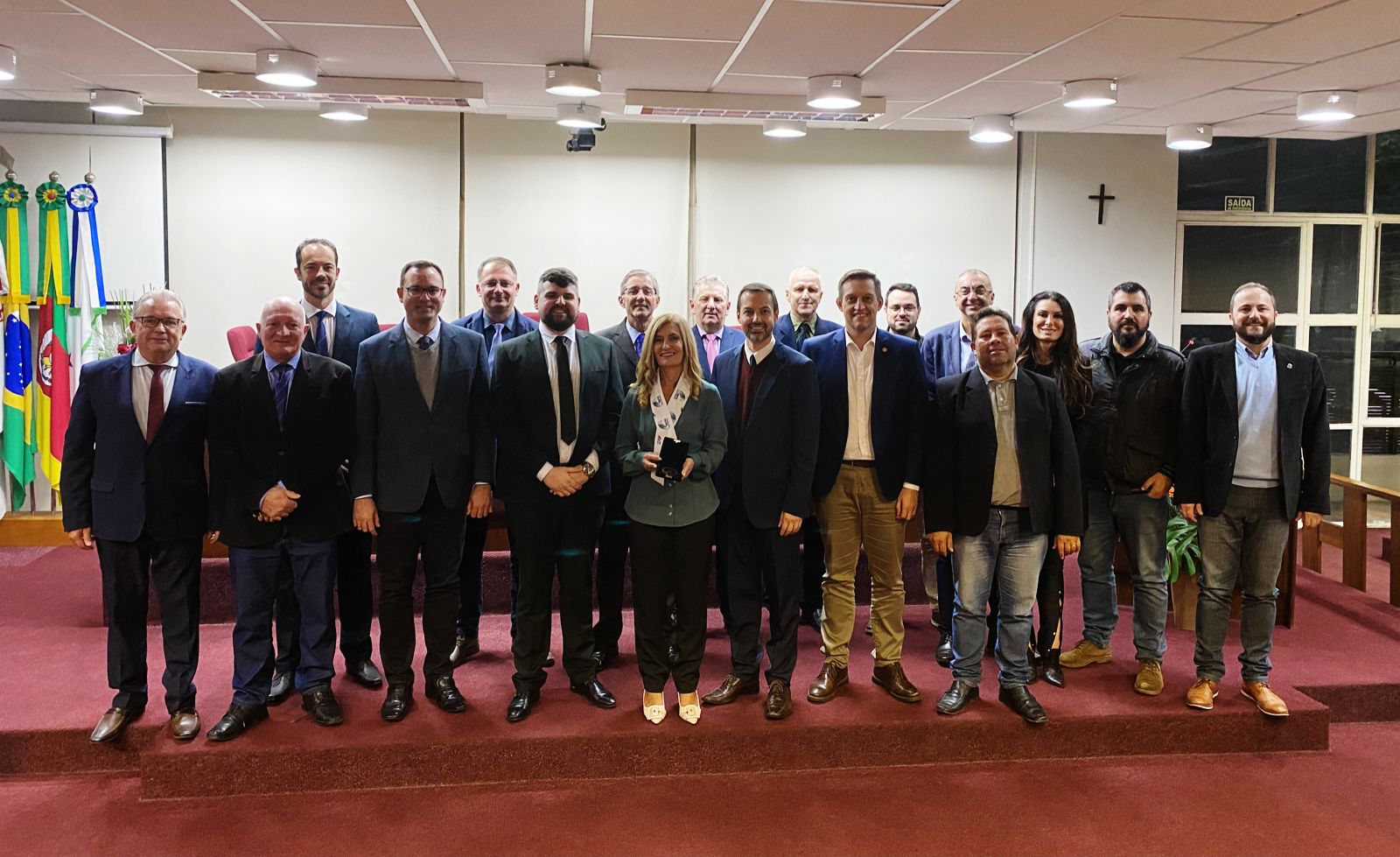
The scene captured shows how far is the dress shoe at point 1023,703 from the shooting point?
3.72m

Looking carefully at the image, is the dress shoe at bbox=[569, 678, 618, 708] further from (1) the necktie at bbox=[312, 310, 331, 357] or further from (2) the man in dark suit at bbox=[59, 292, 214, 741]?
(1) the necktie at bbox=[312, 310, 331, 357]

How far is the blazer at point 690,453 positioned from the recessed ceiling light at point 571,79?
217 centimetres

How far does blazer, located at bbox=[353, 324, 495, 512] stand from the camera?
3553mm

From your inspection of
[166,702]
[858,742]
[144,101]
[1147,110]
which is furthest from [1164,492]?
[144,101]

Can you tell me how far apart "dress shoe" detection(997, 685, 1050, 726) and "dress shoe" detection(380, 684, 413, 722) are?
→ 226 centimetres

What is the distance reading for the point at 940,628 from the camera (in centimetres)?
450

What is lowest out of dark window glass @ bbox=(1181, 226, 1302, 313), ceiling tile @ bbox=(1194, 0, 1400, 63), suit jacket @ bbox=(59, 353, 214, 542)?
suit jacket @ bbox=(59, 353, 214, 542)

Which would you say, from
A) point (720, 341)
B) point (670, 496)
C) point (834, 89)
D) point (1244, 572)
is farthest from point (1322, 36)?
point (670, 496)

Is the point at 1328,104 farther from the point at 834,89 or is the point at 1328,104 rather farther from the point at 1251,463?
the point at 1251,463

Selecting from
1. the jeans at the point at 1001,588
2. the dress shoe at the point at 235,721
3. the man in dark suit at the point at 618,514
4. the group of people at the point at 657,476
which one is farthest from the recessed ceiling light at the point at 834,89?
the dress shoe at the point at 235,721

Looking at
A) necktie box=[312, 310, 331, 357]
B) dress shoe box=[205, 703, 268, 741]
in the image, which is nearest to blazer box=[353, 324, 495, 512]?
necktie box=[312, 310, 331, 357]

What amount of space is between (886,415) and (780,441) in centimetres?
41

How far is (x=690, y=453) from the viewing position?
138 inches

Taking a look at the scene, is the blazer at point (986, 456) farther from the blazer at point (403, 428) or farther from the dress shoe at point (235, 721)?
the dress shoe at point (235, 721)
